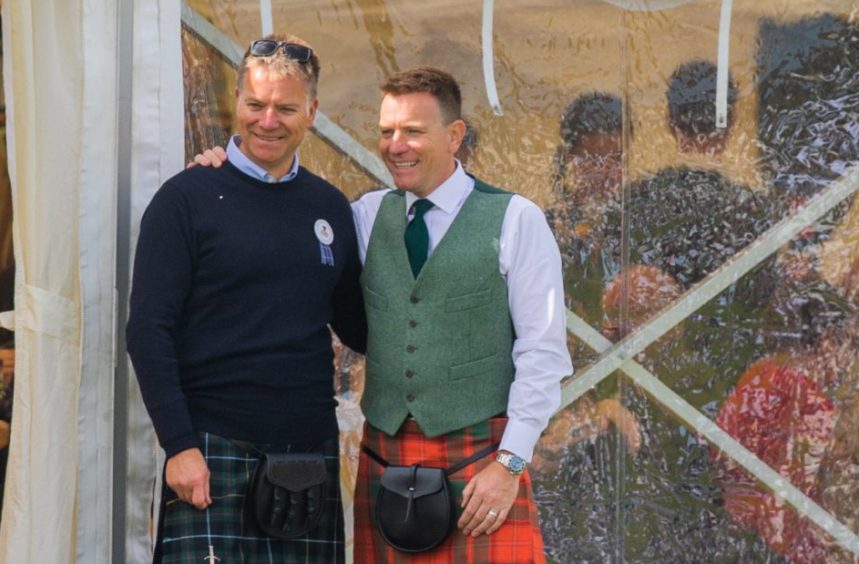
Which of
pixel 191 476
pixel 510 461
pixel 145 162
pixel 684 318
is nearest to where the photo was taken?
pixel 191 476

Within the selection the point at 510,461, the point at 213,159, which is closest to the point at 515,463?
the point at 510,461

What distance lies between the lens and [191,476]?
2186 millimetres

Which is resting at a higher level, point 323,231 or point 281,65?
point 281,65

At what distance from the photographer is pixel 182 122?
261 centimetres

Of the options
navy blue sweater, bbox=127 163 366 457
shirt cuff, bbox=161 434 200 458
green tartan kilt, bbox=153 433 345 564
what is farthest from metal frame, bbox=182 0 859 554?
shirt cuff, bbox=161 434 200 458

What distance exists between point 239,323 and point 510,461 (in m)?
0.54

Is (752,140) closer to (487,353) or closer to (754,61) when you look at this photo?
(754,61)

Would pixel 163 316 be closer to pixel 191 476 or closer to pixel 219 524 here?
pixel 191 476

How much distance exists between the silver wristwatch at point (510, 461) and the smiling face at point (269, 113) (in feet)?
2.21

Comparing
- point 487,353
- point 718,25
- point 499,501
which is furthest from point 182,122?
point 718,25

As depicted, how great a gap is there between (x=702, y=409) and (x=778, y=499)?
0.88ft

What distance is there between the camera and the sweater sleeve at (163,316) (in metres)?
2.18

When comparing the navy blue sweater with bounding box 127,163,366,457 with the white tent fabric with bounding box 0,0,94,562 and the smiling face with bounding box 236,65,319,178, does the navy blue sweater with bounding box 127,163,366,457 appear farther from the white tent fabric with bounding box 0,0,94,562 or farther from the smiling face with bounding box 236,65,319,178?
the white tent fabric with bounding box 0,0,94,562

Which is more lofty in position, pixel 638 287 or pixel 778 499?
pixel 638 287
